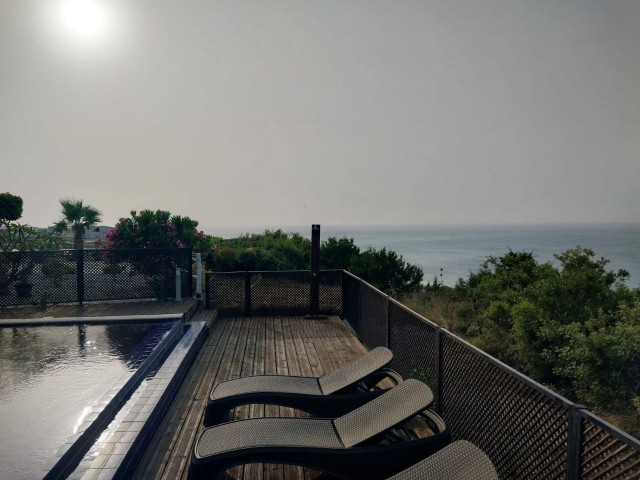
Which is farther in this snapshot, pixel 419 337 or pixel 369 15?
pixel 369 15

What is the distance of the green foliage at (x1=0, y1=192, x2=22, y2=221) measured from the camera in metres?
11.4

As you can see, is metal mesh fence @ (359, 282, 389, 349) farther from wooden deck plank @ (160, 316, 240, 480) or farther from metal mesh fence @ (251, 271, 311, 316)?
metal mesh fence @ (251, 271, 311, 316)

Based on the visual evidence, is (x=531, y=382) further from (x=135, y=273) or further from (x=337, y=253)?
(x=337, y=253)

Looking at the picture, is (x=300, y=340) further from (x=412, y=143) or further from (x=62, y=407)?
(x=412, y=143)

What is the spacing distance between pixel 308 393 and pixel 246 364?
2.31 meters

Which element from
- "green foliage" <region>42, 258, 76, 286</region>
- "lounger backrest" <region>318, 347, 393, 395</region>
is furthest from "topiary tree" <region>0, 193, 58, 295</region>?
"lounger backrest" <region>318, 347, 393, 395</region>

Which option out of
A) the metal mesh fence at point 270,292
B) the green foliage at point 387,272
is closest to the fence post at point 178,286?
the metal mesh fence at point 270,292

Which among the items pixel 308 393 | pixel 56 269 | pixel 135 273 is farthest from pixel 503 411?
pixel 56 269

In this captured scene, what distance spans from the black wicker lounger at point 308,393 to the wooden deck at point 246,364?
33cm

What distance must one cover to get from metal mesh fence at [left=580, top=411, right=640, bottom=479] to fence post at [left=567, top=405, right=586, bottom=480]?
17mm

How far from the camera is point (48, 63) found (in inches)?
547

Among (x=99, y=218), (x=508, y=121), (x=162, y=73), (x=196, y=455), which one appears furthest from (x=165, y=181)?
(x=196, y=455)

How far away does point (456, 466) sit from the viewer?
240 cm

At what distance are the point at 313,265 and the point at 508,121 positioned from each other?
26042 millimetres
